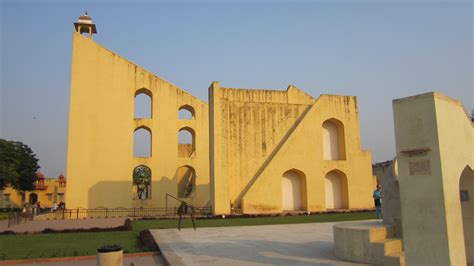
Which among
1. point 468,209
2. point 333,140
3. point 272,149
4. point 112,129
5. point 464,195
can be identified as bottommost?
point 468,209

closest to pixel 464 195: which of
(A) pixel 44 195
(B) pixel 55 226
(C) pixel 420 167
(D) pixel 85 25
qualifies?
(C) pixel 420 167

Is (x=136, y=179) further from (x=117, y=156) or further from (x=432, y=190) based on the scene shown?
(x=432, y=190)

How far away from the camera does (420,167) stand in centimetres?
538

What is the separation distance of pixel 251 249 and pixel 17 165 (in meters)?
33.1

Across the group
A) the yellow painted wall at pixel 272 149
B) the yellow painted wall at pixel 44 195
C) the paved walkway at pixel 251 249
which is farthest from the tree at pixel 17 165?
the paved walkway at pixel 251 249

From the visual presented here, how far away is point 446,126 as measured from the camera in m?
5.43

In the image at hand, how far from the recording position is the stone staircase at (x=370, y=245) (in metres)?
6.61

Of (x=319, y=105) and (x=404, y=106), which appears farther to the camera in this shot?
(x=319, y=105)

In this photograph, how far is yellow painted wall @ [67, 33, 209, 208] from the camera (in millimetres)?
23234

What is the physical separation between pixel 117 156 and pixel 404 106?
20.8 m

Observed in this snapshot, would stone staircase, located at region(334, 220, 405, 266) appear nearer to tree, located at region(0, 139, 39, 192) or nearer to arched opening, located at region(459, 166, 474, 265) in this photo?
arched opening, located at region(459, 166, 474, 265)

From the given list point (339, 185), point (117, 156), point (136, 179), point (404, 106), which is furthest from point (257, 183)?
point (136, 179)

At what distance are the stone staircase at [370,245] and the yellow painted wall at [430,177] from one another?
→ 123 centimetres

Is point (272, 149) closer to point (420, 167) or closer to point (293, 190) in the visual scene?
point (293, 190)
